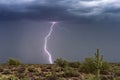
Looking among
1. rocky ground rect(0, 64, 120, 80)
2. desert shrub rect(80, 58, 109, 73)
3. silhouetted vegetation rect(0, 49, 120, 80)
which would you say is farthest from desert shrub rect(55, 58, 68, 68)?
rocky ground rect(0, 64, 120, 80)

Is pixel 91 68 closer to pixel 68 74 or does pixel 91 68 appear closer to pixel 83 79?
pixel 68 74

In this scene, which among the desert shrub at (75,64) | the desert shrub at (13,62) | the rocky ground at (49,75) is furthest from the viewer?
the desert shrub at (13,62)

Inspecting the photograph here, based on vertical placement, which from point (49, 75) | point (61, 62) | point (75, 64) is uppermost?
point (61, 62)

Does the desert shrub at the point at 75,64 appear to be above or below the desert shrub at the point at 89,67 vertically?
above

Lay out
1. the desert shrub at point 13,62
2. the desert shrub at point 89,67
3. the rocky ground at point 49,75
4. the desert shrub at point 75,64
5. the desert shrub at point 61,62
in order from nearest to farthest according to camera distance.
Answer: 1. the rocky ground at point 49,75
2. the desert shrub at point 89,67
3. the desert shrub at point 75,64
4. the desert shrub at point 61,62
5. the desert shrub at point 13,62

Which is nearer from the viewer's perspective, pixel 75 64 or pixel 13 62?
pixel 75 64

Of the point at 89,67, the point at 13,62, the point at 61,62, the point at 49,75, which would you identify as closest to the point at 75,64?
the point at 61,62

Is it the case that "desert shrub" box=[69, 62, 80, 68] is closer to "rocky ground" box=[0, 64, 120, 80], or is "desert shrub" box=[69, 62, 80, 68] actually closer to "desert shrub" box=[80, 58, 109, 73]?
"desert shrub" box=[80, 58, 109, 73]

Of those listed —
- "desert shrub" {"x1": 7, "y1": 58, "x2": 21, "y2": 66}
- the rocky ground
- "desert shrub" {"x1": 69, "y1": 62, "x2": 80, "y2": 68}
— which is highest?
"desert shrub" {"x1": 7, "y1": 58, "x2": 21, "y2": 66}

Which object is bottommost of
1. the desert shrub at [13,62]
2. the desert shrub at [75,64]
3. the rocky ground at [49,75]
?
the rocky ground at [49,75]

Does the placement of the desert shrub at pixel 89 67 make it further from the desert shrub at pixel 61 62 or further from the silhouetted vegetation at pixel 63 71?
the desert shrub at pixel 61 62

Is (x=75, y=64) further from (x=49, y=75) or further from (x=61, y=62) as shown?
(x=49, y=75)

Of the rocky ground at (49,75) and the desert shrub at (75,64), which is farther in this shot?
the desert shrub at (75,64)

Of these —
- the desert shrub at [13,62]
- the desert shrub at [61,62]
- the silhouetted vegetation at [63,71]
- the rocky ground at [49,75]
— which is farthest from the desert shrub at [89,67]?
the desert shrub at [13,62]
